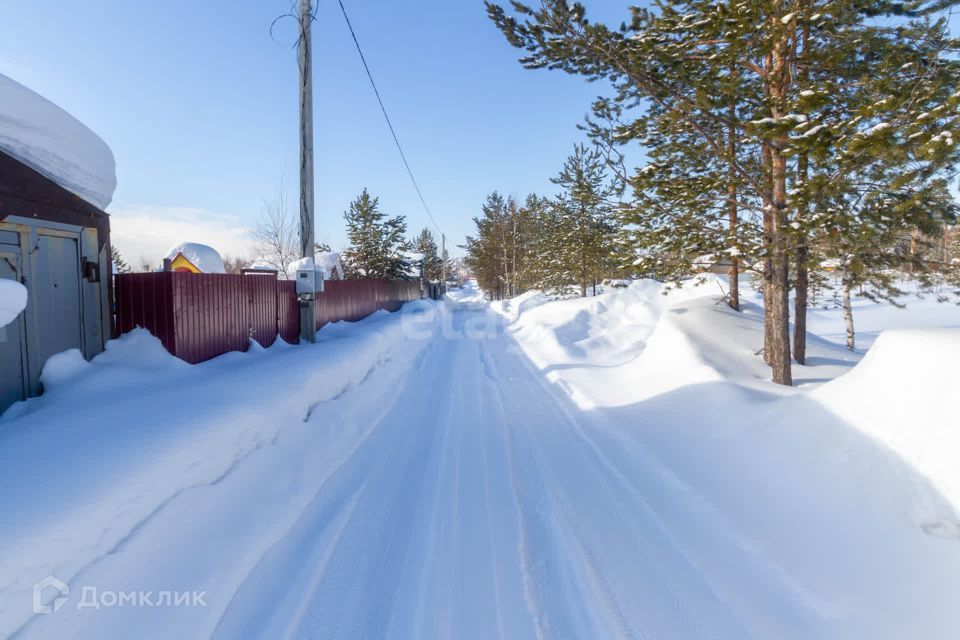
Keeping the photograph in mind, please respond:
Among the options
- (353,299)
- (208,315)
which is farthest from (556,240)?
(208,315)

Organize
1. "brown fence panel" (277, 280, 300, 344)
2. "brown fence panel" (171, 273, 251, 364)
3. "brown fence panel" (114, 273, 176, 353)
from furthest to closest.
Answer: "brown fence panel" (277, 280, 300, 344) < "brown fence panel" (171, 273, 251, 364) < "brown fence panel" (114, 273, 176, 353)

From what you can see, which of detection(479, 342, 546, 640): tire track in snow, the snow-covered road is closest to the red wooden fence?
the snow-covered road

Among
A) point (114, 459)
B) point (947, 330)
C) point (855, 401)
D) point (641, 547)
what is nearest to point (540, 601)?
point (641, 547)

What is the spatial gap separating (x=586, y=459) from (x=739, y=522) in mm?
1568

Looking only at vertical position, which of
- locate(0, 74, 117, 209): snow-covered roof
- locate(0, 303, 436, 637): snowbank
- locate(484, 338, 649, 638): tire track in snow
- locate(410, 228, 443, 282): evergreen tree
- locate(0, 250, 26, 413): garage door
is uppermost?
locate(410, 228, 443, 282): evergreen tree

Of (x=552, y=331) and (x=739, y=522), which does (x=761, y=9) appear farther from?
(x=552, y=331)

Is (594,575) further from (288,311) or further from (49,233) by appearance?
(288,311)

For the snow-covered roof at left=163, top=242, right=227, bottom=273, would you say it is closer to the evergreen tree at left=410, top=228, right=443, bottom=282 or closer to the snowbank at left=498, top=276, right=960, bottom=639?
the snowbank at left=498, top=276, right=960, bottom=639

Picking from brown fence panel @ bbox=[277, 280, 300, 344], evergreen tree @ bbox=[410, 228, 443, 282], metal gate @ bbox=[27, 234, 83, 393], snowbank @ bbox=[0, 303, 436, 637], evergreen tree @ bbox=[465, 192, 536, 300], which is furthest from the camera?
evergreen tree @ bbox=[410, 228, 443, 282]

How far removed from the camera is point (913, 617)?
2400mm

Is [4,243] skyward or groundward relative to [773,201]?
groundward

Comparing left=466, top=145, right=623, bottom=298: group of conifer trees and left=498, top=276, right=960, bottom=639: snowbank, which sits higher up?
left=466, top=145, right=623, bottom=298: group of conifer trees

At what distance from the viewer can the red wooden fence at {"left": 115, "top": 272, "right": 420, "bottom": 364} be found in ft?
18.8

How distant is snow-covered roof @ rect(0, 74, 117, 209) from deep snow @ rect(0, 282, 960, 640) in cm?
196
